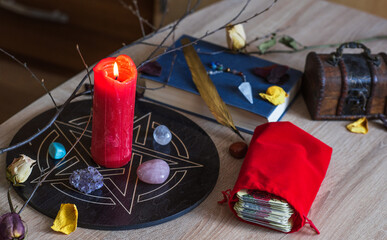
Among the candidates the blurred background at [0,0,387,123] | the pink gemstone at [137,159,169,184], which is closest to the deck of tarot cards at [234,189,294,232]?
the pink gemstone at [137,159,169,184]

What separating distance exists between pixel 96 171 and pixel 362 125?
1.80 ft

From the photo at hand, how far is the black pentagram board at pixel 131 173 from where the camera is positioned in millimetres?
788

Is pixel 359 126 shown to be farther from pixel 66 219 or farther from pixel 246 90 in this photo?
pixel 66 219

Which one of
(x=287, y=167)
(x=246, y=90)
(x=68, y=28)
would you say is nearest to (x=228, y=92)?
(x=246, y=90)

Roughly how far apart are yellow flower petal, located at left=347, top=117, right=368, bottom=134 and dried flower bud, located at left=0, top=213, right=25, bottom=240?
25.5 inches

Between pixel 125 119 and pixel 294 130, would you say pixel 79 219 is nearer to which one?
pixel 125 119

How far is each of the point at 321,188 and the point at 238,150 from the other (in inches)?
6.1

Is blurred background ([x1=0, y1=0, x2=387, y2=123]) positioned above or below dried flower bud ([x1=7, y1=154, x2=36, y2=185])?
below

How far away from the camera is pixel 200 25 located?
133 cm

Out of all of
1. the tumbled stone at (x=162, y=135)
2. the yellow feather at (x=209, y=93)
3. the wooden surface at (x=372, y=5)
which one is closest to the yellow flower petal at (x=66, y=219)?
the tumbled stone at (x=162, y=135)

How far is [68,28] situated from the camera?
8.00 ft

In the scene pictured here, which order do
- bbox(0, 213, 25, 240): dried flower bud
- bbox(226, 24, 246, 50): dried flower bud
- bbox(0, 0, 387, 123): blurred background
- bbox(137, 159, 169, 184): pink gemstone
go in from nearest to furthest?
bbox(0, 213, 25, 240): dried flower bud → bbox(137, 159, 169, 184): pink gemstone → bbox(226, 24, 246, 50): dried flower bud → bbox(0, 0, 387, 123): blurred background

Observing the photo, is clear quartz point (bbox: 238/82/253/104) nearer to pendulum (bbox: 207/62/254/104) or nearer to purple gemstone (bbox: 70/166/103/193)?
pendulum (bbox: 207/62/254/104)

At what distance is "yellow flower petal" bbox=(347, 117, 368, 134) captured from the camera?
3.44 feet
